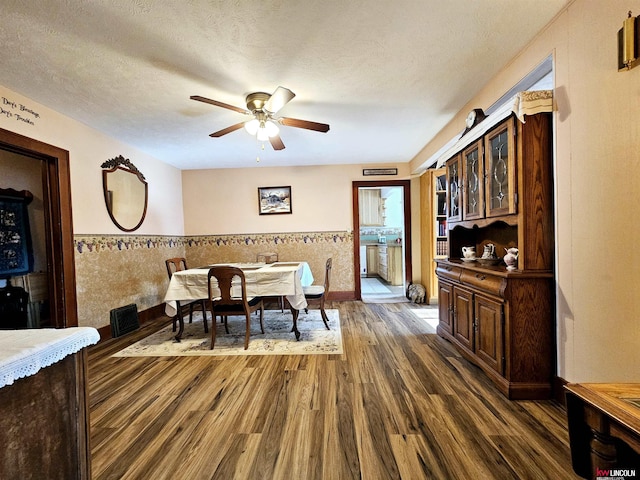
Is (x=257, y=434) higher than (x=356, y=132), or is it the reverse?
(x=356, y=132)

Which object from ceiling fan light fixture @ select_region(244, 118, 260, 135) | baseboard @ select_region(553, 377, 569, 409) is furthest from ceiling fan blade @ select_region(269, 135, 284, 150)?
baseboard @ select_region(553, 377, 569, 409)

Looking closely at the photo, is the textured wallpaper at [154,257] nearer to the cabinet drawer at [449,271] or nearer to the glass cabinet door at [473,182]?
the cabinet drawer at [449,271]

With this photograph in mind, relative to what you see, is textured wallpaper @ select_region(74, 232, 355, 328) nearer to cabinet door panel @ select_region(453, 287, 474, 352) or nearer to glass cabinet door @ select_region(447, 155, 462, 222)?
glass cabinet door @ select_region(447, 155, 462, 222)

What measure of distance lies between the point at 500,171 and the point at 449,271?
1.07m

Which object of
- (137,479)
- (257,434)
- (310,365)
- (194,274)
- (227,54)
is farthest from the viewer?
(194,274)

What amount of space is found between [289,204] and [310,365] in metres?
3.18

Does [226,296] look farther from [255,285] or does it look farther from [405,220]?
[405,220]

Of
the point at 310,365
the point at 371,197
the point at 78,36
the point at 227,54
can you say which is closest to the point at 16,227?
the point at 78,36

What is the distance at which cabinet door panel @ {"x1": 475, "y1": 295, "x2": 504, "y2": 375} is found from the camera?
1.93m

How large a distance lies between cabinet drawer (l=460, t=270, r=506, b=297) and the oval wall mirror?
13.4ft

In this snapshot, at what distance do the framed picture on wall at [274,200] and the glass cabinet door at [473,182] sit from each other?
3.12m

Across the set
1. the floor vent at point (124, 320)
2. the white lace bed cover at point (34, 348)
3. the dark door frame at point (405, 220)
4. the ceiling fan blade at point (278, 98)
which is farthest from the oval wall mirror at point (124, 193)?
the dark door frame at point (405, 220)

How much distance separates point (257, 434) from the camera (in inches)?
62.5

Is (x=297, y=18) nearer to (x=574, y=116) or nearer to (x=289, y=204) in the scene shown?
(x=574, y=116)
